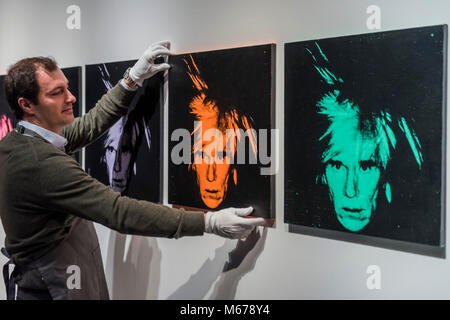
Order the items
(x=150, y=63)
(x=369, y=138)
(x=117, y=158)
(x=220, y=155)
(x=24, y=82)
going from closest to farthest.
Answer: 1. (x=369, y=138)
2. (x=24, y=82)
3. (x=220, y=155)
4. (x=150, y=63)
5. (x=117, y=158)

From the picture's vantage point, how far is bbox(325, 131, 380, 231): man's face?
60.7 inches

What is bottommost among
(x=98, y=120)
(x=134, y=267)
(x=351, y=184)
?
(x=134, y=267)

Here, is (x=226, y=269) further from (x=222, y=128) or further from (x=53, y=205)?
(x=53, y=205)

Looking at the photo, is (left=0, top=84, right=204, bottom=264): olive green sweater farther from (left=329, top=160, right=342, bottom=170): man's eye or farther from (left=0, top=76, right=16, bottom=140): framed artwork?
(left=0, top=76, right=16, bottom=140): framed artwork

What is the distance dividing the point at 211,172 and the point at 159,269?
57 cm

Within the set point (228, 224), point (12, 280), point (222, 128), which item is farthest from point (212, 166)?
point (12, 280)

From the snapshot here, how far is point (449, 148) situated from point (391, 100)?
0.69 feet

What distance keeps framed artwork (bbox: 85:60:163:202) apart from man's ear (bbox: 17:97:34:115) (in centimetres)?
49

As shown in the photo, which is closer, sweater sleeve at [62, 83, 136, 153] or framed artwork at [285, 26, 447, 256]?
framed artwork at [285, 26, 447, 256]

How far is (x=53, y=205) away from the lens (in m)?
1.69

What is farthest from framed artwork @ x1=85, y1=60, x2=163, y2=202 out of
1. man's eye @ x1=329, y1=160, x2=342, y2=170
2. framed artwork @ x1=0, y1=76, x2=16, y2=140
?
man's eye @ x1=329, y1=160, x2=342, y2=170

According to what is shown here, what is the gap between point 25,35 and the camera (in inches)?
113

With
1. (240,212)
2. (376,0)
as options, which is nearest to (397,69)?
(376,0)

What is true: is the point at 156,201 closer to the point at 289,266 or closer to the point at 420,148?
the point at 289,266
